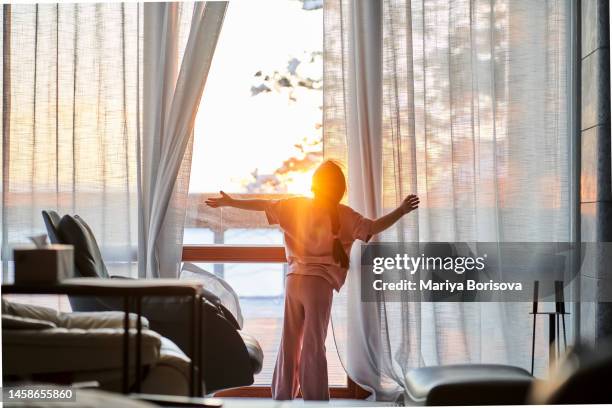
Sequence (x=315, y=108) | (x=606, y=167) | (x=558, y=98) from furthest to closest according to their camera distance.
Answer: (x=315, y=108) → (x=558, y=98) → (x=606, y=167)

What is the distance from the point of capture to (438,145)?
114 inches

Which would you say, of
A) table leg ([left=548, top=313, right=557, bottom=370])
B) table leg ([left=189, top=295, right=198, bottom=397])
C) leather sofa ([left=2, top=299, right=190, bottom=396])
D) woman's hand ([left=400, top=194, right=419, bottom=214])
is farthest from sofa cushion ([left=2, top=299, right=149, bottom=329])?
table leg ([left=548, top=313, right=557, bottom=370])

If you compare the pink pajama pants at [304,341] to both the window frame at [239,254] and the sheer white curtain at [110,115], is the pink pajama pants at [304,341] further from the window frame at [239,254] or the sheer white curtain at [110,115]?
the sheer white curtain at [110,115]

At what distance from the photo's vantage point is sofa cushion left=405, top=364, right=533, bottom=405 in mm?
1999

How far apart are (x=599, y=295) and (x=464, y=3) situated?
48.9 inches

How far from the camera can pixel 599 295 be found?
103 inches

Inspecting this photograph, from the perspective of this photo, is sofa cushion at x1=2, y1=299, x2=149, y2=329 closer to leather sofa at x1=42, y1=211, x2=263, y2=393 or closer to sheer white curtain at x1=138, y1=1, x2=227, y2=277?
leather sofa at x1=42, y1=211, x2=263, y2=393

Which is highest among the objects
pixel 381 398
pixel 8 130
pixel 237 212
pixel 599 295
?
pixel 8 130

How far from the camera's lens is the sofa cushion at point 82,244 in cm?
233

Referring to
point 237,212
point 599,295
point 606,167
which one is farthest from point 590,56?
point 237,212

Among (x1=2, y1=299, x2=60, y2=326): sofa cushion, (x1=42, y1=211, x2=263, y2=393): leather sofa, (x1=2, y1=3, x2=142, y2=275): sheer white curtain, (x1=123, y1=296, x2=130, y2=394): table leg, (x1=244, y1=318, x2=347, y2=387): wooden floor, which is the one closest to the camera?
(x1=123, y1=296, x2=130, y2=394): table leg

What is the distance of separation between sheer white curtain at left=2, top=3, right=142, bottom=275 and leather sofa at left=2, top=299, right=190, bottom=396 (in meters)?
0.99

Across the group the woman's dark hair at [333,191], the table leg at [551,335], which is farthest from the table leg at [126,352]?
the table leg at [551,335]

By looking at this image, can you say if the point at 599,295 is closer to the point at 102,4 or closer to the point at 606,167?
the point at 606,167
